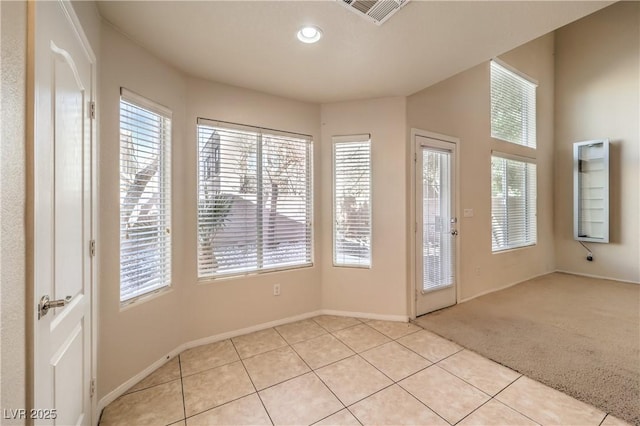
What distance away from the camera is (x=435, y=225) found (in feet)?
10.8

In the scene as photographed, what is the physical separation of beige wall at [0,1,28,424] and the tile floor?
119cm

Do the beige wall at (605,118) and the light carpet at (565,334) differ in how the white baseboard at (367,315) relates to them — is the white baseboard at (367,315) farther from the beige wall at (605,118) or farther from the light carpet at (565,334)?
the beige wall at (605,118)

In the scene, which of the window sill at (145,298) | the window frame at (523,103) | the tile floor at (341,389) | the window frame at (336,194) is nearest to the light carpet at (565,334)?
the tile floor at (341,389)

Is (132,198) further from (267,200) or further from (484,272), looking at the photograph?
(484,272)

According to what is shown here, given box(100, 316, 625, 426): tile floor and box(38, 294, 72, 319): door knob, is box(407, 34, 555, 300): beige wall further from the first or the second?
box(38, 294, 72, 319): door knob

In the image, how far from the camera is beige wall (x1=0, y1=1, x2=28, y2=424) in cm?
75

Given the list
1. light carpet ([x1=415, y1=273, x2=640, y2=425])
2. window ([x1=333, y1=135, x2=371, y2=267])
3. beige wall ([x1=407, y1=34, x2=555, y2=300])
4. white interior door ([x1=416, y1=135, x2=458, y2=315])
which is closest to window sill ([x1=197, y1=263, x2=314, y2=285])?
window ([x1=333, y1=135, x2=371, y2=267])

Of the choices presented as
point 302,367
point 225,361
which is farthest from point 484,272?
point 225,361

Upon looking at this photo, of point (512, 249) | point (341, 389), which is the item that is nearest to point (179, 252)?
point (341, 389)

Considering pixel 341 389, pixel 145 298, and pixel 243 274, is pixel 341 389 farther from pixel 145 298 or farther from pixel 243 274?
pixel 145 298

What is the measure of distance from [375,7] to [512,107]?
4070 millimetres

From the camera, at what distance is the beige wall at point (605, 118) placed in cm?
432

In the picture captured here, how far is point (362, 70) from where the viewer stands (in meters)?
2.38

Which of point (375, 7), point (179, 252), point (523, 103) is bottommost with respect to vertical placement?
point (179, 252)
